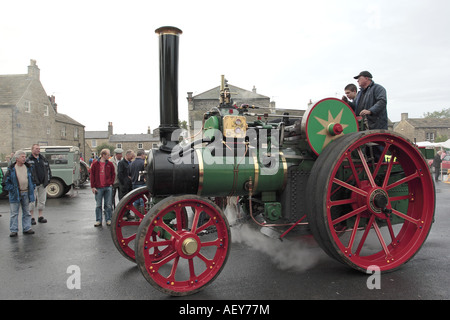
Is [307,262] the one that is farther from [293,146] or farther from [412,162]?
[412,162]

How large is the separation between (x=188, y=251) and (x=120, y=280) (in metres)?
1.05

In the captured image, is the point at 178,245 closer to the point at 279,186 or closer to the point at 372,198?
the point at 279,186

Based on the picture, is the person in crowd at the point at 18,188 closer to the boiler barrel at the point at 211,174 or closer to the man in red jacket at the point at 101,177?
the man in red jacket at the point at 101,177

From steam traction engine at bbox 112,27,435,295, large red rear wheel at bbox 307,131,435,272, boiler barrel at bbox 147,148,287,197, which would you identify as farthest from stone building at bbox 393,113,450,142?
boiler barrel at bbox 147,148,287,197

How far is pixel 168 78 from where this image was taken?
3166mm

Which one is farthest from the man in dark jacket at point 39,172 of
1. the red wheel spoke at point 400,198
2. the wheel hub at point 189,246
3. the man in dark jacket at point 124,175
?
the red wheel spoke at point 400,198

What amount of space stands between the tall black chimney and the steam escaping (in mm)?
2009

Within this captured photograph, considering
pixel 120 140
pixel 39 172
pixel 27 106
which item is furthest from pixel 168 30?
pixel 120 140

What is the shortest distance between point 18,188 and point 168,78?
4029 mm

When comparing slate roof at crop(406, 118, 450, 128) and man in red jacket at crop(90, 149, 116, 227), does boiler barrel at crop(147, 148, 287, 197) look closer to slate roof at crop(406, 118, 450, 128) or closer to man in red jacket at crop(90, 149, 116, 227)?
man in red jacket at crop(90, 149, 116, 227)

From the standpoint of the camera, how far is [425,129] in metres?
46.2

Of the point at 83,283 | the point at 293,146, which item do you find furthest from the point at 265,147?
the point at 83,283
